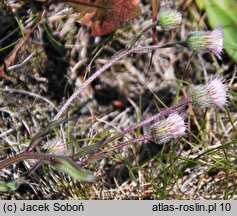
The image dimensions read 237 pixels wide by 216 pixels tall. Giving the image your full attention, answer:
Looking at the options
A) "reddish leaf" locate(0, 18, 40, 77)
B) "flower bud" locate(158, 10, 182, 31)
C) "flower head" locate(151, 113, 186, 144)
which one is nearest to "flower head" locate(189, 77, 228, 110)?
"flower head" locate(151, 113, 186, 144)

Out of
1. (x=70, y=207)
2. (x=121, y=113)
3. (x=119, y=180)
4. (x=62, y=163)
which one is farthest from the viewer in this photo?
(x=121, y=113)

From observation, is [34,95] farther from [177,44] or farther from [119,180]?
[177,44]

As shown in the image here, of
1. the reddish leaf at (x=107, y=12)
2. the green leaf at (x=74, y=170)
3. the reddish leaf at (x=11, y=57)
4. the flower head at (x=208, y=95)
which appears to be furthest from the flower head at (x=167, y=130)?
the reddish leaf at (x=11, y=57)

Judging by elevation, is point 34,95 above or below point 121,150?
above

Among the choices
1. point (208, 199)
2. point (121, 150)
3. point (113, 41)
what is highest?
point (113, 41)

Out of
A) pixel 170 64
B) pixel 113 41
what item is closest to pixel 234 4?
pixel 170 64

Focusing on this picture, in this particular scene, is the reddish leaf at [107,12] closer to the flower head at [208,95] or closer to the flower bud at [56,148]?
the flower head at [208,95]
